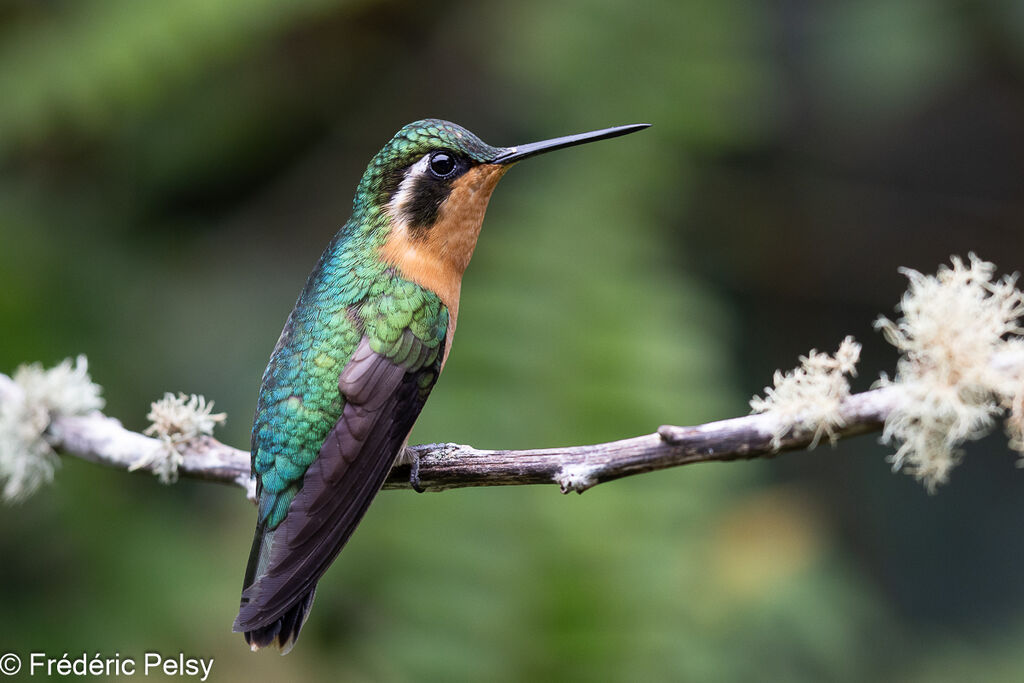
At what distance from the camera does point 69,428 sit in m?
2.92

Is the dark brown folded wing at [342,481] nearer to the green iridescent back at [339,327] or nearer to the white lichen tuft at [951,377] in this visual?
the green iridescent back at [339,327]

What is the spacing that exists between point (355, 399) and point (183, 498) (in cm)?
243

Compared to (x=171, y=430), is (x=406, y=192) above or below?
above

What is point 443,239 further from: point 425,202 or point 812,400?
point 812,400

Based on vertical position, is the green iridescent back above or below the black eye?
below

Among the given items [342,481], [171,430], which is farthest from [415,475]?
[171,430]

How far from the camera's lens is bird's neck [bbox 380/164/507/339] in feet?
9.75

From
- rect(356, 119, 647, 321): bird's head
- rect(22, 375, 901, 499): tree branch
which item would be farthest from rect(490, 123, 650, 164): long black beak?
rect(22, 375, 901, 499): tree branch

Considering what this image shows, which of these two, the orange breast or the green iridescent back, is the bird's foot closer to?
the green iridescent back

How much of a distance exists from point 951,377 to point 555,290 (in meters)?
2.70

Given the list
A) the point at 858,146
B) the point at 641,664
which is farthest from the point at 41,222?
the point at 858,146

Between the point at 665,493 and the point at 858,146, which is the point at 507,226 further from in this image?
the point at 858,146

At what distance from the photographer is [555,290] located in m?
4.44

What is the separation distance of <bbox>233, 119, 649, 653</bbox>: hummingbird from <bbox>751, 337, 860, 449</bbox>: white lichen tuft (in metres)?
1.03
